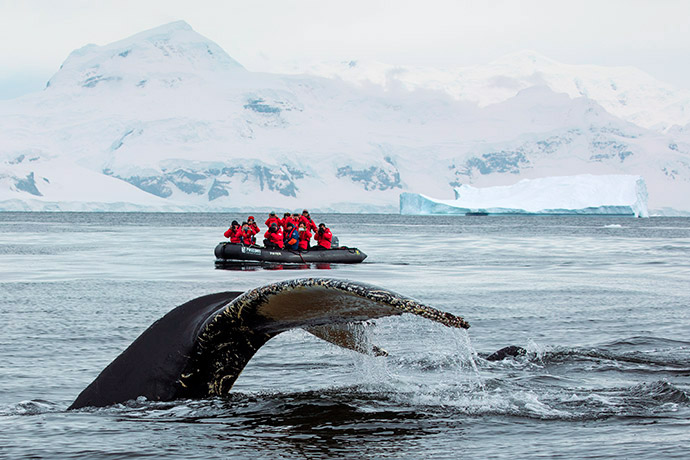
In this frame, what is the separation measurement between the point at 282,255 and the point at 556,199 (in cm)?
8293

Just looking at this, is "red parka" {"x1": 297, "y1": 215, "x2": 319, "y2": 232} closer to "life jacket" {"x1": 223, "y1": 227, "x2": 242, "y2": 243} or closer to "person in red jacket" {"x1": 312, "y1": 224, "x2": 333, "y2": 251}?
"person in red jacket" {"x1": 312, "y1": 224, "x2": 333, "y2": 251}

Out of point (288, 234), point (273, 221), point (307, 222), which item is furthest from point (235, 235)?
point (307, 222)

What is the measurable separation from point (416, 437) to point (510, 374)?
8.25 ft

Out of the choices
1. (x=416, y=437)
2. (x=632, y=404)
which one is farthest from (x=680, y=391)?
(x=416, y=437)

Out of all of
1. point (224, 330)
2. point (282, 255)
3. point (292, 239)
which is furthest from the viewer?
point (292, 239)

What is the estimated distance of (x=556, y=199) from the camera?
109m

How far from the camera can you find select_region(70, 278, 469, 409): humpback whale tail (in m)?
4.15

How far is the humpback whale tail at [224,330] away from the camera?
13.6 ft

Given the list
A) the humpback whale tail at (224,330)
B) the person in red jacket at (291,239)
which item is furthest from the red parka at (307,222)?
the humpback whale tail at (224,330)

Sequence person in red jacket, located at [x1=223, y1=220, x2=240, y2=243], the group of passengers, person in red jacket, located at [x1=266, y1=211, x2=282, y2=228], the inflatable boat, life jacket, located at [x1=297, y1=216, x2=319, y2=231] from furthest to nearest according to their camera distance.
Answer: life jacket, located at [x1=297, y1=216, x2=319, y2=231] → person in red jacket, located at [x1=266, y1=211, x2=282, y2=228] → person in red jacket, located at [x1=223, y1=220, x2=240, y2=243] → the group of passengers → the inflatable boat

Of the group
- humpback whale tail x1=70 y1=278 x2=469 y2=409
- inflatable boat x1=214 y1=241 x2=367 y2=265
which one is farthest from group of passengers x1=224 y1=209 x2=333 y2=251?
humpback whale tail x1=70 y1=278 x2=469 y2=409

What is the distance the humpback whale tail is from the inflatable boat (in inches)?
959

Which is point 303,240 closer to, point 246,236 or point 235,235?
point 246,236

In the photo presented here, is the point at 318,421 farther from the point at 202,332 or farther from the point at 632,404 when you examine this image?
the point at 632,404
